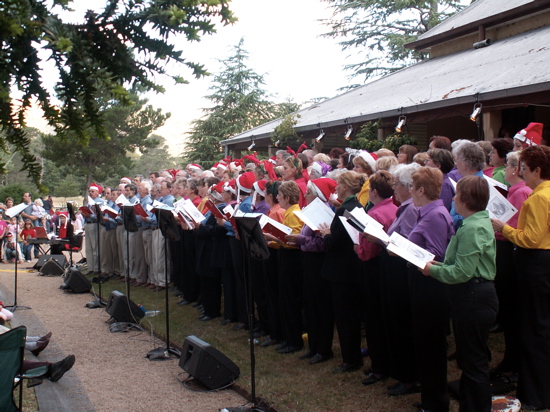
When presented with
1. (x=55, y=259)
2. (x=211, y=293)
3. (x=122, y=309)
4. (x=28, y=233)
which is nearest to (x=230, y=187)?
(x=211, y=293)

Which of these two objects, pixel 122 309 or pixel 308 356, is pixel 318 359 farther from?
pixel 122 309

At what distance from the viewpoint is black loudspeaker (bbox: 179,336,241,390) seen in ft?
22.0

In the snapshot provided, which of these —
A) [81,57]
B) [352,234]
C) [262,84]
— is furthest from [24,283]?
[262,84]

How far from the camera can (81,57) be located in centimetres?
184

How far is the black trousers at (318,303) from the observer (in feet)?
23.8

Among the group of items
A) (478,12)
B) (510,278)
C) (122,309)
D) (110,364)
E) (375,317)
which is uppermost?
(478,12)

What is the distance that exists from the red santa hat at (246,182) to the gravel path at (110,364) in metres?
2.79

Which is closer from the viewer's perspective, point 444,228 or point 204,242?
point 444,228

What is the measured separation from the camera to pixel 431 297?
5164 mm

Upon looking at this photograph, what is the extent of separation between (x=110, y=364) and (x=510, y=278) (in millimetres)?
5332

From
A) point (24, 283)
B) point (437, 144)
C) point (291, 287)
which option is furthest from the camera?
point (24, 283)

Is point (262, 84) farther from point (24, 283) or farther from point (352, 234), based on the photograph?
point (352, 234)

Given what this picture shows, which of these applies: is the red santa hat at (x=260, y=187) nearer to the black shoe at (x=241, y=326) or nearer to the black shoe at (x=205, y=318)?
the black shoe at (x=241, y=326)

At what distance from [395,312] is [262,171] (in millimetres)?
4210
